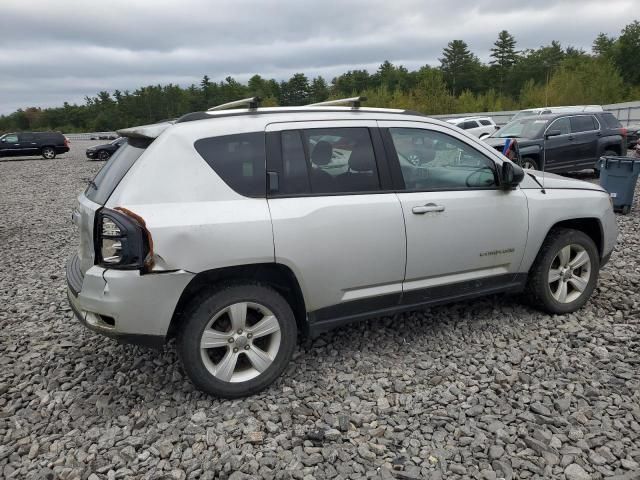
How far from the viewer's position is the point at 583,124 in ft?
42.1

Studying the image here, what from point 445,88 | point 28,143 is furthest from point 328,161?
point 445,88

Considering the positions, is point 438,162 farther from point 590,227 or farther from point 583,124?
point 583,124

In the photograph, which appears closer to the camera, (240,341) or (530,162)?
(240,341)

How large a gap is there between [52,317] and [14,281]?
1671 mm

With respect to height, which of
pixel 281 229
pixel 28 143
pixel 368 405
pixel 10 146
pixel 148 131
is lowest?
pixel 368 405

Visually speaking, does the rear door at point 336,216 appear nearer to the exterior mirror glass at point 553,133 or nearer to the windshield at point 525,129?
the exterior mirror glass at point 553,133

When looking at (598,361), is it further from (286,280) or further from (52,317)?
(52,317)

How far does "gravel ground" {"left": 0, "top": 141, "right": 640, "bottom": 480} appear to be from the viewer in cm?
270

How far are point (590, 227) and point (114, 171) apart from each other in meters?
3.97

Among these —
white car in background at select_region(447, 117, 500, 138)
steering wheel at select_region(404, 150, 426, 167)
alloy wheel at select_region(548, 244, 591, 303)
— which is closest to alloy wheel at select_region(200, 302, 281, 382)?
steering wheel at select_region(404, 150, 426, 167)

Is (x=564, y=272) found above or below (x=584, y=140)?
below

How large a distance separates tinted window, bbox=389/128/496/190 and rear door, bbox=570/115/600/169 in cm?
1004

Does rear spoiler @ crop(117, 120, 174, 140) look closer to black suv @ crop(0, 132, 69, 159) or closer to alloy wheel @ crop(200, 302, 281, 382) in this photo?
alloy wheel @ crop(200, 302, 281, 382)

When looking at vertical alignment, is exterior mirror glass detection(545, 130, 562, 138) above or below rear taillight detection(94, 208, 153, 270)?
above
